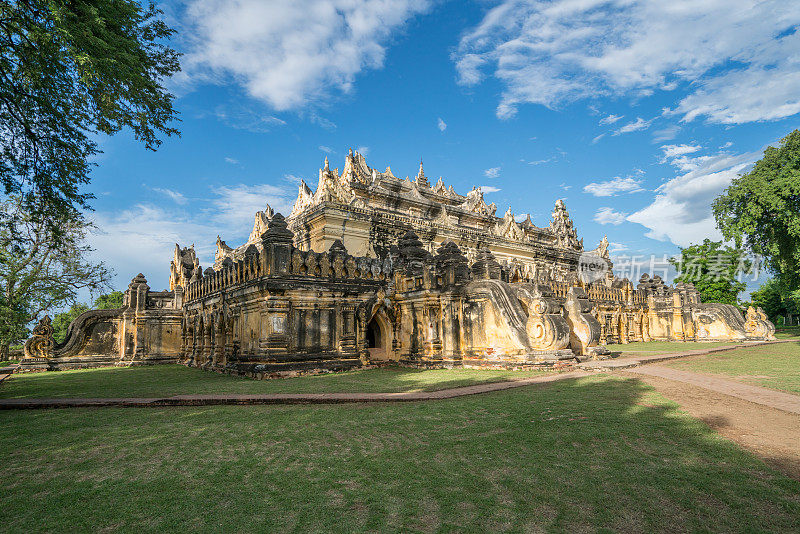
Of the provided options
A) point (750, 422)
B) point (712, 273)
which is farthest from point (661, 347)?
point (712, 273)

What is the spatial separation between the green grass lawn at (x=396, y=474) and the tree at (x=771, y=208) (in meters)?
21.4

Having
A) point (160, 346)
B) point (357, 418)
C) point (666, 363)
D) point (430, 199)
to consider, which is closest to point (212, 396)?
point (357, 418)

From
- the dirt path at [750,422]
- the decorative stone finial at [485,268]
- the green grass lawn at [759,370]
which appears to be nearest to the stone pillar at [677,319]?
the green grass lawn at [759,370]

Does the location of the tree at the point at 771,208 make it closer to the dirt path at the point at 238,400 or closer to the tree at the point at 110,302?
the dirt path at the point at 238,400

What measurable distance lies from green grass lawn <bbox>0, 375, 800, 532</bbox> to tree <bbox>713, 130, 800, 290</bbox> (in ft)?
70.3

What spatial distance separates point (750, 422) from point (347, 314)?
9555mm

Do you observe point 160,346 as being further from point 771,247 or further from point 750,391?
point 771,247

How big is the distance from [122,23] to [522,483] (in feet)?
34.7

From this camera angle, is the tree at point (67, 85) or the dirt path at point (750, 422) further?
the tree at point (67, 85)

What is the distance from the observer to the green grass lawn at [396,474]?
284 centimetres

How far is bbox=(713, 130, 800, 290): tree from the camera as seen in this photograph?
20969mm

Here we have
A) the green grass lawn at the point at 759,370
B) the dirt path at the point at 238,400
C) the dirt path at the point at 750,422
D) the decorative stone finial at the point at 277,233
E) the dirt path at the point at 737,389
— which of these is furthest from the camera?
the decorative stone finial at the point at 277,233

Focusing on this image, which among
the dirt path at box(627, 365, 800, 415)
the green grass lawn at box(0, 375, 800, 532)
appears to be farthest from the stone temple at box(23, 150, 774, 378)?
the green grass lawn at box(0, 375, 800, 532)

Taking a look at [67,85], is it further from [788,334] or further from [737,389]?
[788,334]
